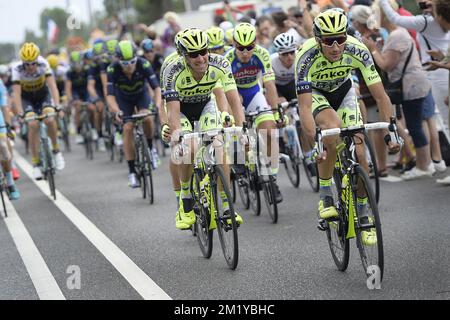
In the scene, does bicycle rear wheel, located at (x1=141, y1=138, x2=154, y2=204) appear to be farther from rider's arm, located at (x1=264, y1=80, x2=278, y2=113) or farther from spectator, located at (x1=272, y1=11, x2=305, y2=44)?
spectator, located at (x1=272, y1=11, x2=305, y2=44)

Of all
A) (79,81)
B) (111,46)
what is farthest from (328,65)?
(79,81)

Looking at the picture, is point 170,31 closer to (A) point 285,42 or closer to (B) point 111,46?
(B) point 111,46

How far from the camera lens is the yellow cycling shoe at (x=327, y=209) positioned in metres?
7.57

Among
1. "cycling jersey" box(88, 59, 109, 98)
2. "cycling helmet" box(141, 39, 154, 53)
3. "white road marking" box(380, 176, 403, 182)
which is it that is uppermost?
"cycling helmet" box(141, 39, 154, 53)

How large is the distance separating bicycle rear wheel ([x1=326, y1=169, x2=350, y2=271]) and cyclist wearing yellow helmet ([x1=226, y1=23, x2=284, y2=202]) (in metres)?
3.03

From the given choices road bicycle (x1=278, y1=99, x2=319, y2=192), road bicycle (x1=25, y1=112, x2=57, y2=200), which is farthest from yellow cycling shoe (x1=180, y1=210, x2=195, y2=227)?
road bicycle (x1=25, y1=112, x2=57, y2=200)

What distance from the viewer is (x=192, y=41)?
848cm

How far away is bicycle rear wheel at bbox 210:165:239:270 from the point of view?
26.1ft

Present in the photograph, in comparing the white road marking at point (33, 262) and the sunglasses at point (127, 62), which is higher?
the sunglasses at point (127, 62)

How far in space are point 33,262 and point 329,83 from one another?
131 inches

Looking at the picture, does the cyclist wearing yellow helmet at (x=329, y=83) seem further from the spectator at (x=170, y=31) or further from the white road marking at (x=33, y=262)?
the spectator at (x=170, y=31)

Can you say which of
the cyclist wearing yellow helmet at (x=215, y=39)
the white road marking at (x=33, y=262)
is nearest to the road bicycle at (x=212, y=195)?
the white road marking at (x=33, y=262)

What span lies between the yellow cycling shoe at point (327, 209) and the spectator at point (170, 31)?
12.8 metres

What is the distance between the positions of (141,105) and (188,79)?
5.08m
